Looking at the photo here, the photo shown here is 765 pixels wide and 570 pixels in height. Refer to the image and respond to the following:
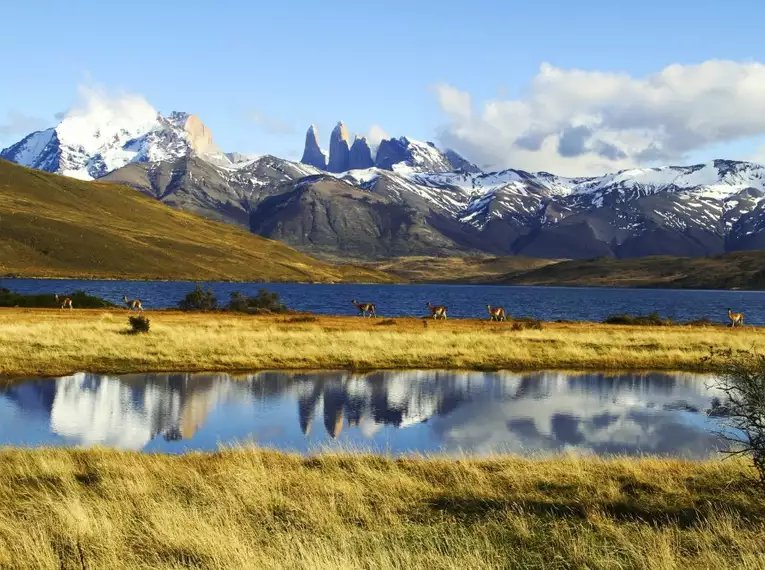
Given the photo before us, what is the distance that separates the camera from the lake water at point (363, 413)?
21.7 meters

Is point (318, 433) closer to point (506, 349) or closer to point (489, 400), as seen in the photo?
point (489, 400)

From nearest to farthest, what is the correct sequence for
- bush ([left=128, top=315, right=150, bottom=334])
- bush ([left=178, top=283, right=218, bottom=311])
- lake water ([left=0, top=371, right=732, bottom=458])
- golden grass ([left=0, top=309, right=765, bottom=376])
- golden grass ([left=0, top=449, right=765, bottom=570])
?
1. golden grass ([left=0, top=449, right=765, bottom=570])
2. lake water ([left=0, top=371, right=732, bottom=458])
3. golden grass ([left=0, top=309, right=765, bottom=376])
4. bush ([left=128, top=315, right=150, bottom=334])
5. bush ([left=178, top=283, right=218, bottom=311])

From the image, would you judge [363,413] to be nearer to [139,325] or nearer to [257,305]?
[139,325]

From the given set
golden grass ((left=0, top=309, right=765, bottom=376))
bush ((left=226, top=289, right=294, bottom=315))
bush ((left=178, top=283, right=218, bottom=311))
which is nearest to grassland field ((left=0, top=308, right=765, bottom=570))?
golden grass ((left=0, top=309, right=765, bottom=376))

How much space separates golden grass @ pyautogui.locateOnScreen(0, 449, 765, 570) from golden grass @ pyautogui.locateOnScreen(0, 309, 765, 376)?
21.1m

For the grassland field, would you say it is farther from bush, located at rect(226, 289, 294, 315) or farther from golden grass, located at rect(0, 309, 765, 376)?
bush, located at rect(226, 289, 294, 315)

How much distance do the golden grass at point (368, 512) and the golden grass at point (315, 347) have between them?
69.3 feet

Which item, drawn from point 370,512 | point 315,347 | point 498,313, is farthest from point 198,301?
point 370,512

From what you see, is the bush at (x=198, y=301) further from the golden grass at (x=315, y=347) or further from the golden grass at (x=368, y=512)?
the golden grass at (x=368, y=512)

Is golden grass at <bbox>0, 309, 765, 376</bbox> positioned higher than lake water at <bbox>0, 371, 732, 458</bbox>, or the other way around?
golden grass at <bbox>0, 309, 765, 376</bbox>

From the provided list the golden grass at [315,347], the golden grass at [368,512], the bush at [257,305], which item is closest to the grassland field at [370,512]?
the golden grass at [368,512]

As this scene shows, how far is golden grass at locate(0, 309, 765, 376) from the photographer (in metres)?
37.2

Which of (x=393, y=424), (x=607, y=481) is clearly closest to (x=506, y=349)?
(x=393, y=424)

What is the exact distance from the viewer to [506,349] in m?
44.9
